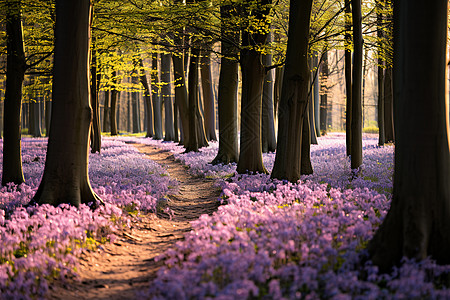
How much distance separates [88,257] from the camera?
5711 mm

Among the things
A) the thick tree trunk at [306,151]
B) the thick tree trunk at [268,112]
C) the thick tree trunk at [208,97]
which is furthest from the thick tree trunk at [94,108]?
the thick tree trunk at [306,151]

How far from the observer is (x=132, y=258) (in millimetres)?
6039

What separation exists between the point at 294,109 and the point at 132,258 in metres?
5.91

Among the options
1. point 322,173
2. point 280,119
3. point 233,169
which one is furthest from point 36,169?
point 322,173

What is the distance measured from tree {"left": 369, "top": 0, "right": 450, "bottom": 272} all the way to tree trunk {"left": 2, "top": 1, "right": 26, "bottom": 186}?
9760mm

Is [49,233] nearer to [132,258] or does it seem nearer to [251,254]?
[132,258]

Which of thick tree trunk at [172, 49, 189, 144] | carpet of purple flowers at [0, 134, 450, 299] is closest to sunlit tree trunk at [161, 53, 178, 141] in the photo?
thick tree trunk at [172, 49, 189, 144]

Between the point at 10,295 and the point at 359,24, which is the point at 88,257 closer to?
the point at 10,295

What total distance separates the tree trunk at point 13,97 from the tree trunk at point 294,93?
7.18m

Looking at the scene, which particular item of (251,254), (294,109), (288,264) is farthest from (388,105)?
(251,254)

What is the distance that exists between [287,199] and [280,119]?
3243 millimetres

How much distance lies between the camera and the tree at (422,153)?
14.6 ft

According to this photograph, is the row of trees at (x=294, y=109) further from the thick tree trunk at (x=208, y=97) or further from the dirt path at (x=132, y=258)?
the thick tree trunk at (x=208, y=97)

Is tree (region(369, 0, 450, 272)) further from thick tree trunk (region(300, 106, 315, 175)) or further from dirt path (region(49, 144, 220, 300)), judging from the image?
thick tree trunk (region(300, 106, 315, 175))
